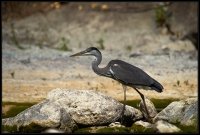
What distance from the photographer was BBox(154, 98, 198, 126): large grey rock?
14.0 m

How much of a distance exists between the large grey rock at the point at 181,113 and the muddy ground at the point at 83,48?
98.9 inches

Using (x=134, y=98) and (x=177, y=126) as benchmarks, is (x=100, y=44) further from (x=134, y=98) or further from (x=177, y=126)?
(x=177, y=126)

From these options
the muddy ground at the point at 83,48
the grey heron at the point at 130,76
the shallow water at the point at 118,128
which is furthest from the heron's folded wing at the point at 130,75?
the muddy ground at the point at 83,48

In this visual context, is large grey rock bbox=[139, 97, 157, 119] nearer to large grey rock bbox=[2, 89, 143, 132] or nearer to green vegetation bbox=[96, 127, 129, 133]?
large grey rock bbox=[2, 89, 143, 132]

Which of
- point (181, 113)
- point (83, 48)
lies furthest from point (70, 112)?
point (83, 48)

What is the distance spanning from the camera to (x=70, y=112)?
13.9 m

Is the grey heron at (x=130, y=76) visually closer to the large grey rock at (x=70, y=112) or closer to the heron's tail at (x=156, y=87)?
the heron's tail at (x=156, y=87)

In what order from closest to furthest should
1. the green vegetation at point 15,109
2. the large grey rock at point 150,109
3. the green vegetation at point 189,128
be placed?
1. the green vegetation at point 189,128
2. the large grey rock at point 150,109
3. the green vegetation at point 15,109

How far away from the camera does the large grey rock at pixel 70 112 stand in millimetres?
13516

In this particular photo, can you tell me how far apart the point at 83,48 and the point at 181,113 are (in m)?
9.63

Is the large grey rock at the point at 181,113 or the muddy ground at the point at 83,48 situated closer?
the large grey rock at the point at 181,113

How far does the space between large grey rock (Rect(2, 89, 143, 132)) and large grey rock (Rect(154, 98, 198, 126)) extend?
0.90 metres

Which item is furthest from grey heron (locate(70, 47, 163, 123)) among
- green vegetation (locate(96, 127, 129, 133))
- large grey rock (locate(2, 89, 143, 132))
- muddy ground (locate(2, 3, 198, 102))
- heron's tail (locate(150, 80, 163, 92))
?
muddy ground (locate(2, 3, 198, 102))

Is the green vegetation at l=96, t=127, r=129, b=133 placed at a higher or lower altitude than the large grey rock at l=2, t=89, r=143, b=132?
lower
